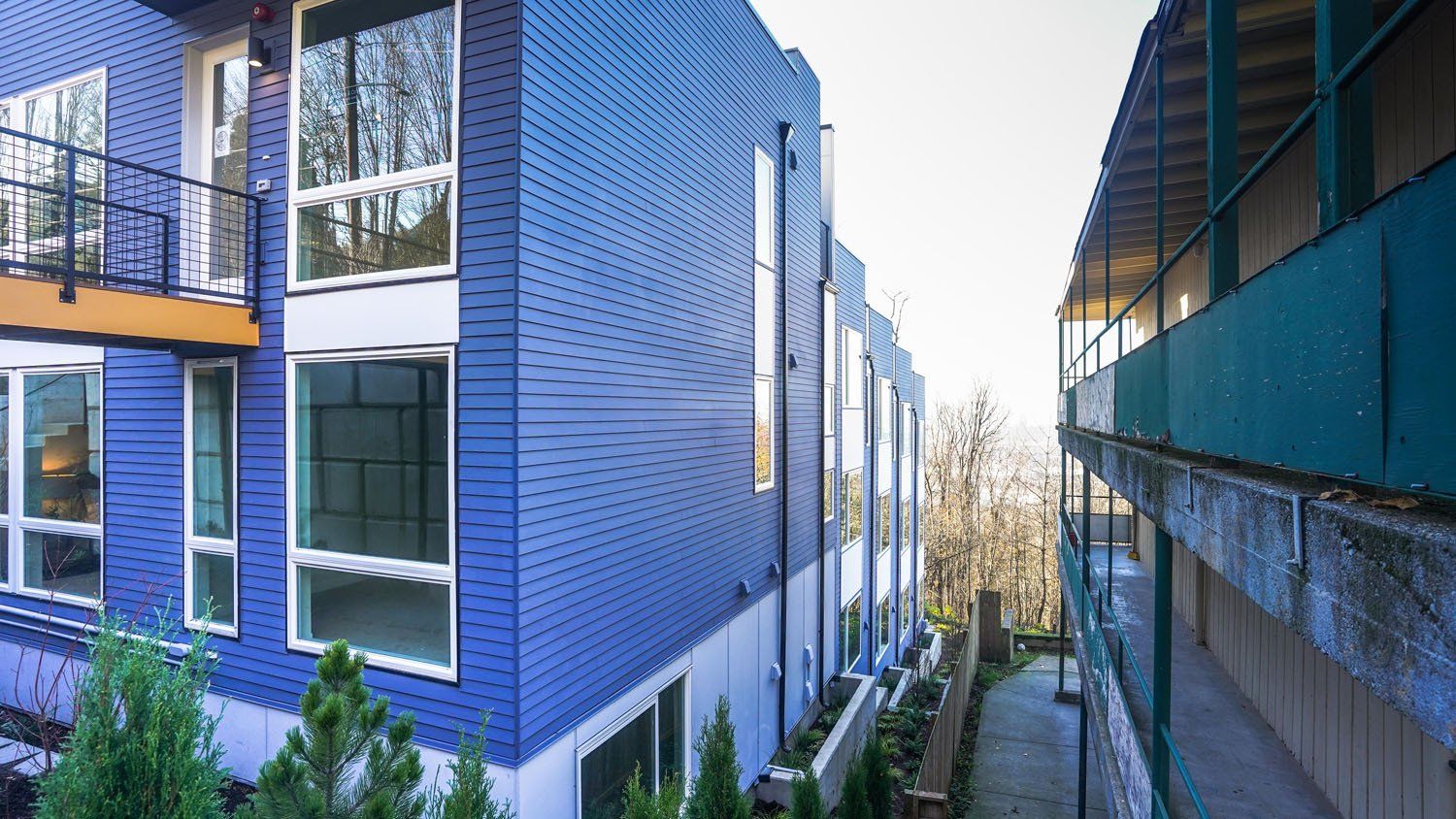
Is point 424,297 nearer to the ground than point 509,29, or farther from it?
nearer to the ground

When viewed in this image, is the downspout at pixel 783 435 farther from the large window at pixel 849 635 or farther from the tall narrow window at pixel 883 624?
the tall narrow window at pixel 883 624

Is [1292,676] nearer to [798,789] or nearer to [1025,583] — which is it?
[798,789]

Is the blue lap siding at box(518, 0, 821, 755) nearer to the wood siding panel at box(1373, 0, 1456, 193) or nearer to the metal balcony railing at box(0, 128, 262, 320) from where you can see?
the metal balcony railing at box(0, 128, 262, 320)

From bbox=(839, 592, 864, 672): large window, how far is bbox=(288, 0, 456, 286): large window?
10.0m

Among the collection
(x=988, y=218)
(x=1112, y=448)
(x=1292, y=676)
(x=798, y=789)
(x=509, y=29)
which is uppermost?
(x=988, y=218)

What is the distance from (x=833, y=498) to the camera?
12195mm

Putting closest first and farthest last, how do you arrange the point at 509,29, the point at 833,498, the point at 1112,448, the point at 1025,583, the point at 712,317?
the point at 509,29 → the point at 1112,448 → the point at 712,317 → the point at 833,498 → the point at 1025,583

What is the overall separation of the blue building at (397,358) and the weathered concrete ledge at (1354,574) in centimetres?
394

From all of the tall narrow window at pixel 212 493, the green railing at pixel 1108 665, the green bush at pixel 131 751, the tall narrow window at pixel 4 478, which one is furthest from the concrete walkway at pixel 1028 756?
the tall narrow window at pixel 4 478

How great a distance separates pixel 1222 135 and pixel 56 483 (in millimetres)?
9736

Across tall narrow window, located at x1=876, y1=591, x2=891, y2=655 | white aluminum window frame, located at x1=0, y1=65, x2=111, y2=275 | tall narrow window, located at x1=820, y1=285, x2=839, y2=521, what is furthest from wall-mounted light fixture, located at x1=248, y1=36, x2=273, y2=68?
tall narrow window, located at x1=876, y1=591, x2=891, y2=655

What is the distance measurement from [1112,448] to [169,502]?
779cm

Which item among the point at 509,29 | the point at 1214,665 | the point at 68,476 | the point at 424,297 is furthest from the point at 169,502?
the point at 1214,665

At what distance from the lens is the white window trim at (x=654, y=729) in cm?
539
